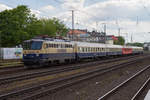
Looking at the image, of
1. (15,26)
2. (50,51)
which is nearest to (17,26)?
(15,26)

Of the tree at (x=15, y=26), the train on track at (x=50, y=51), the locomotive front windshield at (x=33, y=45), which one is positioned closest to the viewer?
the train on track at (x=50, y=51)

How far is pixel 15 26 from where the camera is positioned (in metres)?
44.5

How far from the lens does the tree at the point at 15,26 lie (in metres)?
43.5

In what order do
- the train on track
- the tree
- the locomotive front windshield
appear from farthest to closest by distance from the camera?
the tree
the locomotive front windshield
the train on track

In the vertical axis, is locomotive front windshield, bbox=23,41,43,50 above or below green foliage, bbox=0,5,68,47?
below

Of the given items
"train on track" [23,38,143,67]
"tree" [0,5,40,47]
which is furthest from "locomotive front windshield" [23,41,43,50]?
"tree" [0,5,40,47]

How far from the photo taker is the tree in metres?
43.5

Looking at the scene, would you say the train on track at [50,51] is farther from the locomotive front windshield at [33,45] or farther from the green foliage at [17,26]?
the green foliage at [17,26]

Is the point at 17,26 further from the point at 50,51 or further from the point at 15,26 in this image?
the point at 50,51

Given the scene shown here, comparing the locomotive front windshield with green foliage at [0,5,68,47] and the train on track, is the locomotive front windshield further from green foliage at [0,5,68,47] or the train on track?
green foliage at [0,5,68,47]

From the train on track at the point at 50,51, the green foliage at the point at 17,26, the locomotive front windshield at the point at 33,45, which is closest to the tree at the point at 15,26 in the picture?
the green foliage at the point at 17,26

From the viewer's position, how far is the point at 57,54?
24.1 meters

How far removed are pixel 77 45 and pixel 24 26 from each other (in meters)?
21.3

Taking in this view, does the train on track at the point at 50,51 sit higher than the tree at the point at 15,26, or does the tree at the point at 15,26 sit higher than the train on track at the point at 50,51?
the tree at the point at 15,26
